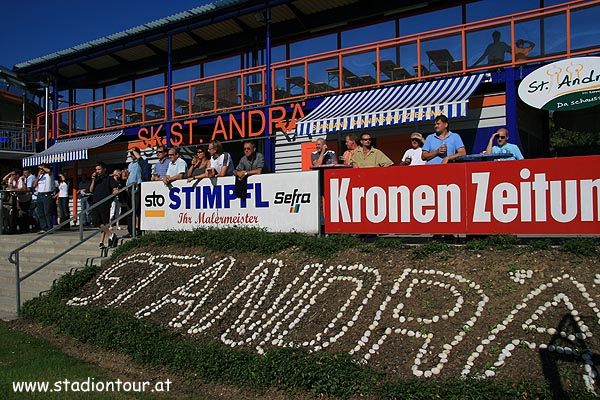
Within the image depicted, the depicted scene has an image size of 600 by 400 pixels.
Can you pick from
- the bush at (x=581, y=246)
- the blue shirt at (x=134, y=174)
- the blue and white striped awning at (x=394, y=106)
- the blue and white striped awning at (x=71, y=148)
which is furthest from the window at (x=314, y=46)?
the bush at (x=581, y=246)

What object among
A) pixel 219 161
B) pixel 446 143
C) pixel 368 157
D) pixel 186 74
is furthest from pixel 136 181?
pixel 186 74

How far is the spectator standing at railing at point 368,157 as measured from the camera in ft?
28.6

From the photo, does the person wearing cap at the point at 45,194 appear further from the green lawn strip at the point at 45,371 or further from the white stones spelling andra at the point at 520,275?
the white stones spelling andra at the point at 520,275

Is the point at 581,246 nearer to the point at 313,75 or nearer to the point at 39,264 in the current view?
the point at 313,75

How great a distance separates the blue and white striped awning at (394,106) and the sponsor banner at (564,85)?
111cm

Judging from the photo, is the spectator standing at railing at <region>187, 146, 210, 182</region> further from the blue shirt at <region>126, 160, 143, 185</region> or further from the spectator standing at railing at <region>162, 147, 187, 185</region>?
the blue shirt at <region>126, 160, 143, 185</region>

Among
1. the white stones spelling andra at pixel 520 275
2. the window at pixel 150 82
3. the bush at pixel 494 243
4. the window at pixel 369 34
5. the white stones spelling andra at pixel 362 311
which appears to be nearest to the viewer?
the white stones spelling andra at pixel 362 311

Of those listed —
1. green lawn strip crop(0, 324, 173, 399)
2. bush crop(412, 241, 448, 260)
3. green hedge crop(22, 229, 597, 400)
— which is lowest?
green lawn strip crop(0, 324, 173, 399)

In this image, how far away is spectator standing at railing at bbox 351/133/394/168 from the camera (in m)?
8.72

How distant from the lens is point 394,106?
11812mm

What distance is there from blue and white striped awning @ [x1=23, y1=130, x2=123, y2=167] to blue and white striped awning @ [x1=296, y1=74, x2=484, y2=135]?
8692 millimetres

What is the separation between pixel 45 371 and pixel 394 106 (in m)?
8.44

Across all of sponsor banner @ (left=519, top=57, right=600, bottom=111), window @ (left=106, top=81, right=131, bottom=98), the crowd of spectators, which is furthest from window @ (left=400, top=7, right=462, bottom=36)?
window @ (left=106, top=81, right=131, bottom=98)

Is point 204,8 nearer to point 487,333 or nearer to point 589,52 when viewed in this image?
point 589,52
